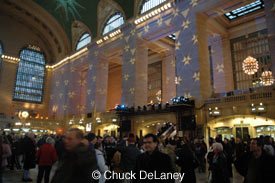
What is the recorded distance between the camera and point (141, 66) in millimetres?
19906

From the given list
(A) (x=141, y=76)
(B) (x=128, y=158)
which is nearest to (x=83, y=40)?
(A) (x=141, y=76)

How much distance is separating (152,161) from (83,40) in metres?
26.2

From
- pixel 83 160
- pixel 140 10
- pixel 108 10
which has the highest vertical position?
pixel 108 10

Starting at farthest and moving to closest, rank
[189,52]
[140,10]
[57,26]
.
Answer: [57,26] < [140,10] < [189,52]

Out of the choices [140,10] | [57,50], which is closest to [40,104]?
[57,50]

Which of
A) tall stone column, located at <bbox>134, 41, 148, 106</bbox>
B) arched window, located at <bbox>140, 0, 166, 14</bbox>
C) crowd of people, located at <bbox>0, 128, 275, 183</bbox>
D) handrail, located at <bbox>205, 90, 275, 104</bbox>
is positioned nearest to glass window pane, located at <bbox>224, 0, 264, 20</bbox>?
arched window, located at <bbox>140, 0, 166, 14</bbox>

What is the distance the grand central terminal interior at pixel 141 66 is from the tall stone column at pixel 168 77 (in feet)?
0.33

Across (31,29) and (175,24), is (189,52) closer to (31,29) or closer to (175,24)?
(175,24)

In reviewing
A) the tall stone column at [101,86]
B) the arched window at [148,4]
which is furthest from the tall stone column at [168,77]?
the tall stone column at [101,86]

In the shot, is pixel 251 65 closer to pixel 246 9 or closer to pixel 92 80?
pixel 246 9

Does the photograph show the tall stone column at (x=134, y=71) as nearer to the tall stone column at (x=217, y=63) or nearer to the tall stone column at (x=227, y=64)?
the tall stone column at (x=217, y=63)

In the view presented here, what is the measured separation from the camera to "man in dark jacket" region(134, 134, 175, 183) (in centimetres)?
265

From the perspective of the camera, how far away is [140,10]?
20219 millimetres

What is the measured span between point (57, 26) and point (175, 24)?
16.8 meters
